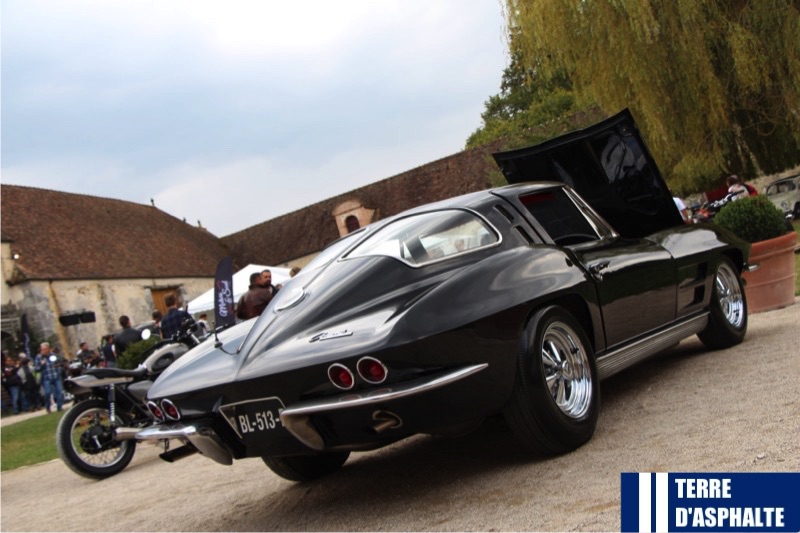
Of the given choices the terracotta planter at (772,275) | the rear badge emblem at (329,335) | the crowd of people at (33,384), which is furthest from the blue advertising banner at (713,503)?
the crowd of people at (33,384)

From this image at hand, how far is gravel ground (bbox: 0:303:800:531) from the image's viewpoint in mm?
3299

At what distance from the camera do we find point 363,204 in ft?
153

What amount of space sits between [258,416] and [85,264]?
34.5 meters

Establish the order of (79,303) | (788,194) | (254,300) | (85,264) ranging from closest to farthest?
1. (254,300)
2. (788,194)
3. (79,303)
4. (85,264)

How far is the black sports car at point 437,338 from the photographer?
11.2 ft

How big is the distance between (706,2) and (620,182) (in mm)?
10502

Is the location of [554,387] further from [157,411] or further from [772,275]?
[772,275]

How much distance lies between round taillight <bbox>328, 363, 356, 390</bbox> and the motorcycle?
15.8 feet

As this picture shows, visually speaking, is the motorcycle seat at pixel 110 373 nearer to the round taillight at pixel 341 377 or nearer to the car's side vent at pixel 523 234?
the car's side vent at pixel 523 234

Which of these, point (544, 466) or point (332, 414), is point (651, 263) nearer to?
point (544, 466)

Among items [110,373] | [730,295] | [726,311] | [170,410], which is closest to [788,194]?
[730,295]

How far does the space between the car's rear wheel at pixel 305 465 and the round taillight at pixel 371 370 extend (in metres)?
1.41

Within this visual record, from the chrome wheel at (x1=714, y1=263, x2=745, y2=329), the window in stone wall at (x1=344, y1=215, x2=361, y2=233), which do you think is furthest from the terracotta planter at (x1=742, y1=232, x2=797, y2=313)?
the window in stone wall at (x1=344, y1=215, x2=361, y2=233)

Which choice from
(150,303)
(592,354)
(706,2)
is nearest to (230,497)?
(592,354)
